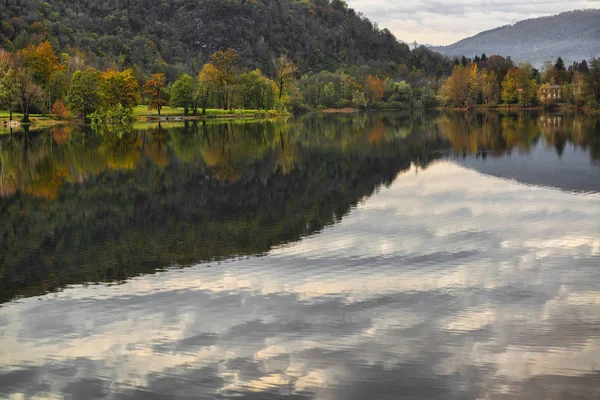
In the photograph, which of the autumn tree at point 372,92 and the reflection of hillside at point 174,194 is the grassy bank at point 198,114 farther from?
the autumn tree at point 372,92

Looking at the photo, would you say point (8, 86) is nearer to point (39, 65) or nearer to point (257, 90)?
point (39, 65)

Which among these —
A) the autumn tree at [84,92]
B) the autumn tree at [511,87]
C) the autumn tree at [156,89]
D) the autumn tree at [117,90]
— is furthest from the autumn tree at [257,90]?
the autumn tree at [511,87]

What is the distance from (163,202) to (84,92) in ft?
232

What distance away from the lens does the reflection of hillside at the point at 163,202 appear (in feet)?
57.1

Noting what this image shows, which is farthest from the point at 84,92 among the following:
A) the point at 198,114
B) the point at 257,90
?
the point at 257,90

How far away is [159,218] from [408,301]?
11.8 meters

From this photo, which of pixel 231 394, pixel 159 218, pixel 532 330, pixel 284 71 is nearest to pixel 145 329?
pixel 231 394

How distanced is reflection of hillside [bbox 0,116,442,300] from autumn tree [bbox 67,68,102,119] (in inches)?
1642

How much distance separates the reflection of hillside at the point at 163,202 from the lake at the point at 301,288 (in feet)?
0.39

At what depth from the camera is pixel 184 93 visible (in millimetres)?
111688

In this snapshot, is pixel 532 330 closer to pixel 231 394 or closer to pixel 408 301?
pixel 408 301

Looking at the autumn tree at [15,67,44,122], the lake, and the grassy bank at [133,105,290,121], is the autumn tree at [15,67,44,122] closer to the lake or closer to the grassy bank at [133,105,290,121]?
the grassy bank at [133,105,290,121]

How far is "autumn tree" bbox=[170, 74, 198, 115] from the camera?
110812 millimetres

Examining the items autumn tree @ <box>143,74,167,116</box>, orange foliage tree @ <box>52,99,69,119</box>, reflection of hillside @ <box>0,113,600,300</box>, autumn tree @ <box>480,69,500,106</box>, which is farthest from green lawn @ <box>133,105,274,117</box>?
reflection of hillside @ <box>0,113,600,300</box>
